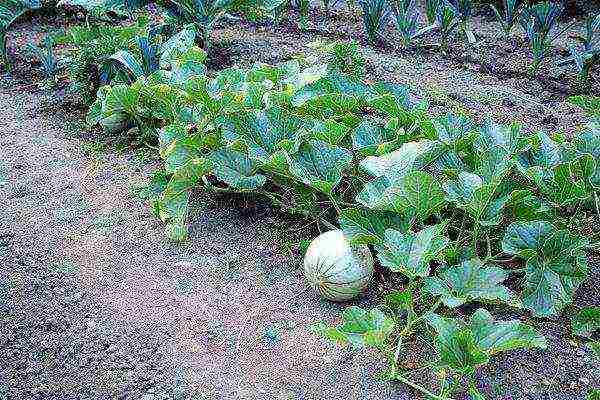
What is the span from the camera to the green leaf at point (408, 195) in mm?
2330

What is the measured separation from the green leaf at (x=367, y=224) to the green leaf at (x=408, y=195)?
0.04 meters

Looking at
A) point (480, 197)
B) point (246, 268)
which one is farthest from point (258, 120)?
point (480, 197)

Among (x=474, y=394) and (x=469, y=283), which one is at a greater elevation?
(x=469, y=283)

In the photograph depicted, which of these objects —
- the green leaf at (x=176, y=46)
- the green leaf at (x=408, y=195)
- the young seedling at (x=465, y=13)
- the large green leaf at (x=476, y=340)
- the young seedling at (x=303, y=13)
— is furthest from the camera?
the young seedling at (x=303, y=13)

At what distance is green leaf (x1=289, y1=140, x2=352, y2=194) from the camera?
2.60 m

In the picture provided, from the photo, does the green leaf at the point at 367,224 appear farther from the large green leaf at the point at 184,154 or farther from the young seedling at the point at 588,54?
the young seedling at the point at 588,54

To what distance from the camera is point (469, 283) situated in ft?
7.44

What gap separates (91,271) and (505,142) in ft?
5.20

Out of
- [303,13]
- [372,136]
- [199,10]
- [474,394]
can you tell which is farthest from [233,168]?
[303,13]

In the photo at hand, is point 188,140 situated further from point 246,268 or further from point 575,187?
point 575,187

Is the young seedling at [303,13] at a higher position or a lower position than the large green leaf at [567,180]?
lower

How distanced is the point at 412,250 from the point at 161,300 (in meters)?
0.94

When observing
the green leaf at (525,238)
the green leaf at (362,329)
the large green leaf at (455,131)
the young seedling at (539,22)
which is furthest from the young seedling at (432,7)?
the green leaf at (362,329)

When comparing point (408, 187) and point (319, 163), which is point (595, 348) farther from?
point (319, 163)
